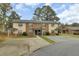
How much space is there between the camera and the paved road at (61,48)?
8.56 metres

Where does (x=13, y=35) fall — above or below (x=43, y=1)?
below

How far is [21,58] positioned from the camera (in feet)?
27.8

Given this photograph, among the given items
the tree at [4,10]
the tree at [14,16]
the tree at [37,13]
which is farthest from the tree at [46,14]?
the tree at [4,10]

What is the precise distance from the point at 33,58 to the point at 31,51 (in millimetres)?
251

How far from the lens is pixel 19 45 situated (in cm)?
875

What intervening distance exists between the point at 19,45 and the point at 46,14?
94 cm

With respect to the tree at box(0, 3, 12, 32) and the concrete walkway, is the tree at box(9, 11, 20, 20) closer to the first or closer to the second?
the tree at box(0, 3, 12, 32)

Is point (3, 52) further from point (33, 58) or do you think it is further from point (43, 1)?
point (43, 1)

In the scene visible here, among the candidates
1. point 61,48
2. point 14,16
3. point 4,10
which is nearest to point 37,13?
point 14,16

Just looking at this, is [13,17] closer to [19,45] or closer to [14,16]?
[14,16]

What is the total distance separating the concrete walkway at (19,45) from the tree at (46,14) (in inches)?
19.8

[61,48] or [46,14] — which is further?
[46,14]

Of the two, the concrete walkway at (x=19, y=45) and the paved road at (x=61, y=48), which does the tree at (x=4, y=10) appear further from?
the paved road at (x=61, y=48)

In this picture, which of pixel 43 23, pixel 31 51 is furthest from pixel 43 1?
pixel 31 51
